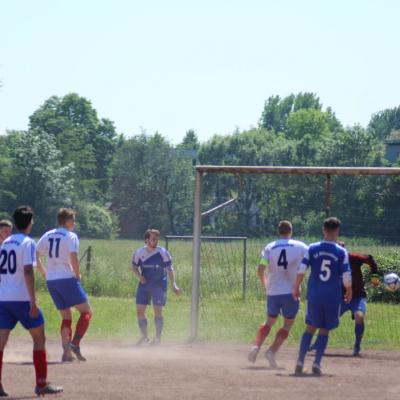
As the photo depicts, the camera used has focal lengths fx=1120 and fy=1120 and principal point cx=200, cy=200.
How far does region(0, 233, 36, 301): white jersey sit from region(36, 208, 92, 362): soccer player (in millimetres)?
2702

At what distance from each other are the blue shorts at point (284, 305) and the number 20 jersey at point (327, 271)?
1149 mm

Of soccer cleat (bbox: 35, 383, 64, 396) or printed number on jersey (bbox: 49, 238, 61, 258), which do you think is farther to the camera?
printed number on jersey (bbox: 49, 238, 61, 258)

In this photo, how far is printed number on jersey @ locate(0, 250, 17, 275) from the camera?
11.0m

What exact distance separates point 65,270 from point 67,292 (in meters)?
0.28

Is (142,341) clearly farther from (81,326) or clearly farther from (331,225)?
(331,225)

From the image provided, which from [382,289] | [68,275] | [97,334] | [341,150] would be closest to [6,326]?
[68,275]

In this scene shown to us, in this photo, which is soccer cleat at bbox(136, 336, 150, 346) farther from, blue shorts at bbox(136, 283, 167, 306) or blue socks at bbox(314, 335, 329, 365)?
blue socks at bbox(314, 335, 329, 365)

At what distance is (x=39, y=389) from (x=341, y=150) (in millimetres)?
83332

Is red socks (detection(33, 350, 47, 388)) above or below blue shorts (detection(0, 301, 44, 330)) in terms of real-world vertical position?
below

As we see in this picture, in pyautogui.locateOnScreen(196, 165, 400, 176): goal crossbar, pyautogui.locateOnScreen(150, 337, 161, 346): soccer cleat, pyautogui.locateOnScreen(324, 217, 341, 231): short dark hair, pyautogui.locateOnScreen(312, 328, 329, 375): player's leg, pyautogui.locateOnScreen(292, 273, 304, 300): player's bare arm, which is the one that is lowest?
pyautogui.locateOnScreen(150, 337, 161, 346): soccer cleat

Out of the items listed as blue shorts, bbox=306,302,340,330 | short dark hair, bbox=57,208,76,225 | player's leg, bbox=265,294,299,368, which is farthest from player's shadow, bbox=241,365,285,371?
short dark hair, bbox=57,208,76,225

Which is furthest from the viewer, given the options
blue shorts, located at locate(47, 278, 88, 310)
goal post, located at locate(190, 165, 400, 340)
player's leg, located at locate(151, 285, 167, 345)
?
player's leg, located at locate(151, 285, 167, 345)

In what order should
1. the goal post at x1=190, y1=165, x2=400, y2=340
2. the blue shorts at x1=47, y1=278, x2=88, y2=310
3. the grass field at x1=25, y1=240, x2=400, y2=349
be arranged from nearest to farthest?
the blue shorts at x1=47, y1=278, x2=88, y2=310 < the goal post at x1=190, y1=165, x2=400, y2=340 < the grass field at x1=25, y1=240, x2=400, y2=349

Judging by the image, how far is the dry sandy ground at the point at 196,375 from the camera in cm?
1133
